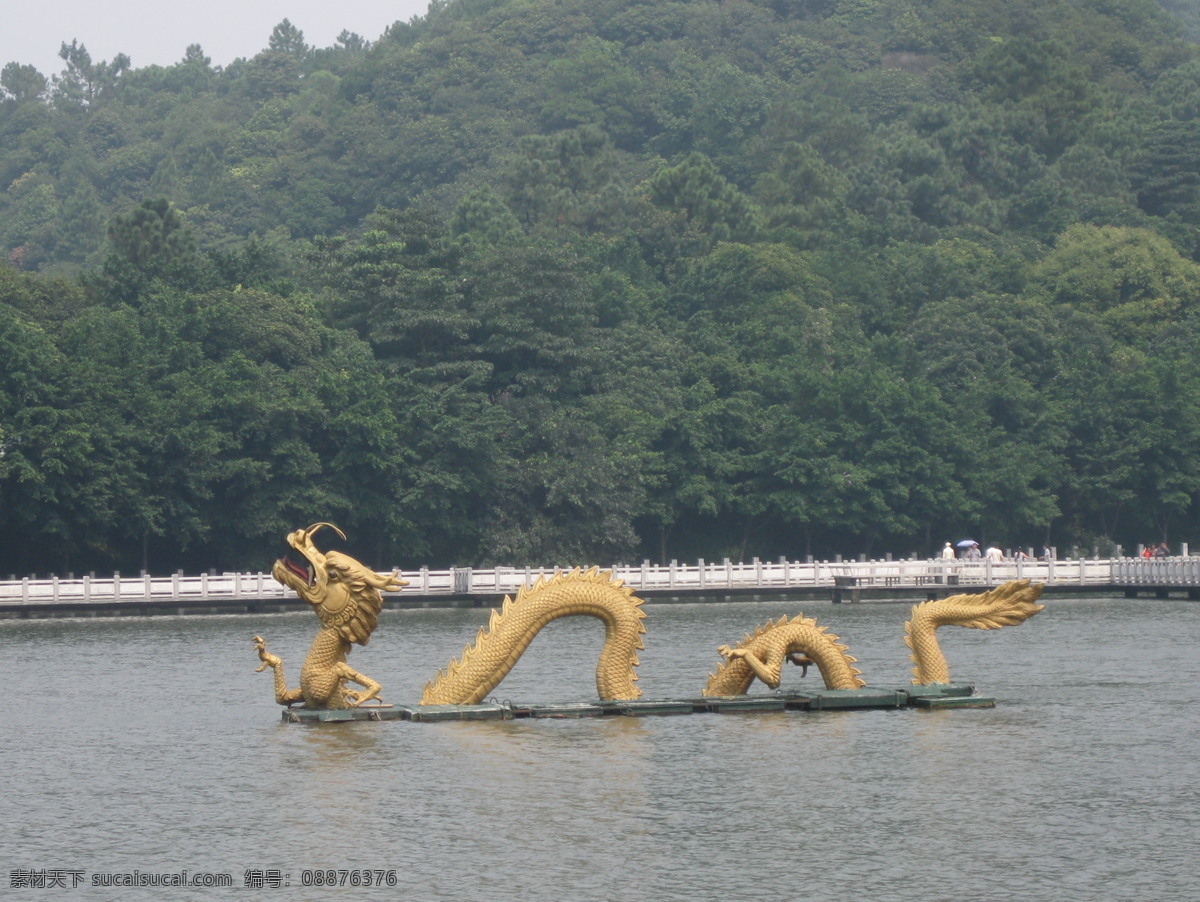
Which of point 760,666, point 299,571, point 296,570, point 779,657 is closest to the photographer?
point 296,570

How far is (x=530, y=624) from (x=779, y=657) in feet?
12.7

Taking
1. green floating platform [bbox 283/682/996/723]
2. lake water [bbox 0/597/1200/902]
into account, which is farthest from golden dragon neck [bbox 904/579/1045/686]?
lake water [bbox 0/597/1200/902]

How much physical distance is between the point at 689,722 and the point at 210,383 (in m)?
35.3

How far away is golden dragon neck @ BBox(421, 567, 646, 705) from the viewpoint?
2944cm

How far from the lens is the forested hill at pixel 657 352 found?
61031 mm

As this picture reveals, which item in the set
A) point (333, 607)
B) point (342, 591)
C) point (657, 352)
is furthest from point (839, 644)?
point (657, 352)

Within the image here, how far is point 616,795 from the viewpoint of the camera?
2420cm

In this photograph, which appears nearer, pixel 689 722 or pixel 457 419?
pixel 689 722

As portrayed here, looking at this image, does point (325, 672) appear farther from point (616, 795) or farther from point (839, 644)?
point (839, 644)

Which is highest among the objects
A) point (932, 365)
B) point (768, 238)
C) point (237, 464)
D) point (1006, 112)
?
point (1006, 112)

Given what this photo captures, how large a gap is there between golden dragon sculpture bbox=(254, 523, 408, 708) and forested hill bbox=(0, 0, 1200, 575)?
28.1m

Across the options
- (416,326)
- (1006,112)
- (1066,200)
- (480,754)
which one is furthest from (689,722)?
(1006,112)

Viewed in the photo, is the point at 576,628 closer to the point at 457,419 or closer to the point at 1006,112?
the point at 457,419

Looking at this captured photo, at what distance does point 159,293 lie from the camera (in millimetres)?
67875
